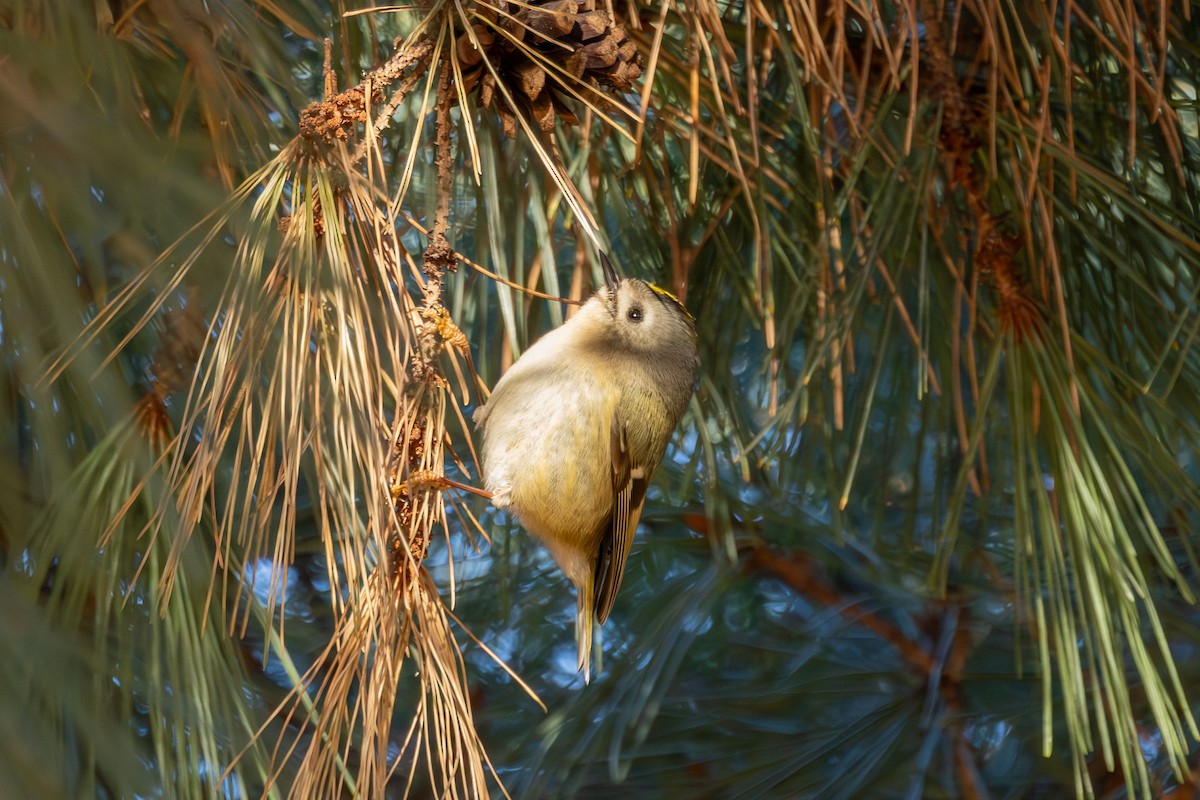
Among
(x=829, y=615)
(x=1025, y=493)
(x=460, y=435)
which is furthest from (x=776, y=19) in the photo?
(x=829, y=615)

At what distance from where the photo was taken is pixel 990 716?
4.44ft

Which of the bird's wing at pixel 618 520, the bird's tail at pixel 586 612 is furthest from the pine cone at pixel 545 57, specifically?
the bird's tail at pixel 586 612

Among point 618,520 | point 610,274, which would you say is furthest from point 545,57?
point 618,520

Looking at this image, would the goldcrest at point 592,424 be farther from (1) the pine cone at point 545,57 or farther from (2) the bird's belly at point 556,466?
(1) the pine cone at point 545,57

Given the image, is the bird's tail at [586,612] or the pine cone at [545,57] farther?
the bird's tail at [586,612]

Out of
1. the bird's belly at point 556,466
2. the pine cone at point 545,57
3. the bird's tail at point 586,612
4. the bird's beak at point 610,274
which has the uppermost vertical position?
the pine cone at point 545,57

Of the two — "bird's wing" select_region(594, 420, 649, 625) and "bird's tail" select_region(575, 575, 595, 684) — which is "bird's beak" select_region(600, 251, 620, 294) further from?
"bird's tail" select_region(575, 575, 595, 684)

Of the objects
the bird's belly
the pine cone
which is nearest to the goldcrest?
the bird's belly

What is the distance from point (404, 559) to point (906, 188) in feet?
2.03

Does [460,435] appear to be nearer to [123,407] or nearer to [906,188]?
[123,407]

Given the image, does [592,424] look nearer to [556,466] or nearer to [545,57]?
[556,466]

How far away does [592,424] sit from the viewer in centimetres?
113

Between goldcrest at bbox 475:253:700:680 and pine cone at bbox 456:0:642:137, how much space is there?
29 centimetres

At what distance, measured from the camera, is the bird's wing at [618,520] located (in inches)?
45.5
